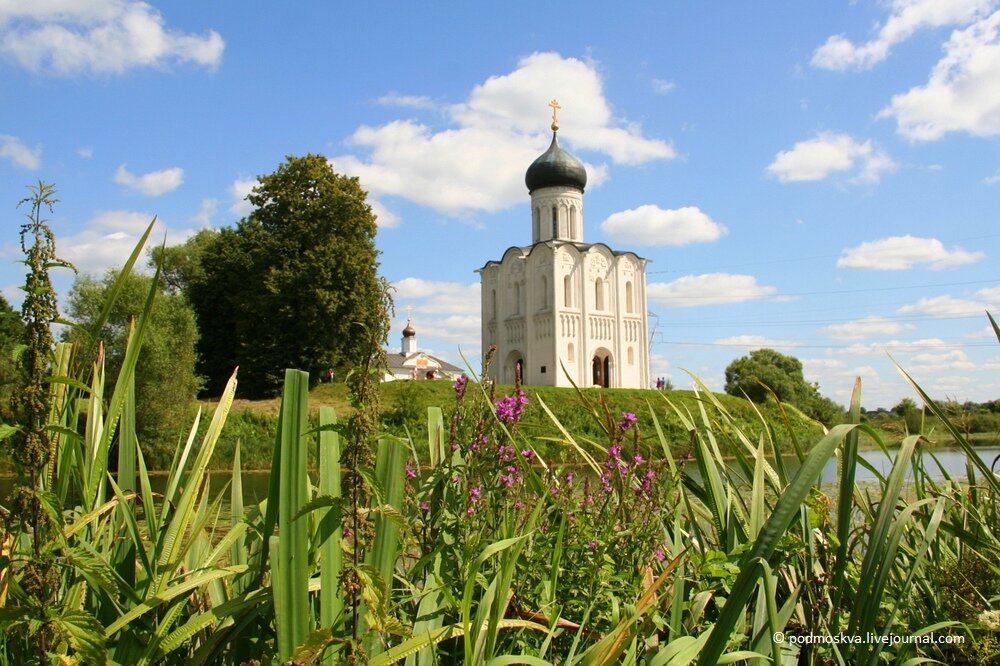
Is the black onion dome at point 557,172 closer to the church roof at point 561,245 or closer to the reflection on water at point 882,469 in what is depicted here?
the church roof at point 561,245

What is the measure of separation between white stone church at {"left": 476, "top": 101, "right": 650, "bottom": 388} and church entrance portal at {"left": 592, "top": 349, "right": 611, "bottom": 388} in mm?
48

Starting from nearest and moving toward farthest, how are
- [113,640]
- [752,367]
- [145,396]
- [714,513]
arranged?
[113,640] < [714,513] < [145,396] < [752,367]

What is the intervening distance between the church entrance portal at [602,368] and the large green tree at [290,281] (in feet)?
45.6

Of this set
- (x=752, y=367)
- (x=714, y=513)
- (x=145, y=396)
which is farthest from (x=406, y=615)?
(x=752, y=367)

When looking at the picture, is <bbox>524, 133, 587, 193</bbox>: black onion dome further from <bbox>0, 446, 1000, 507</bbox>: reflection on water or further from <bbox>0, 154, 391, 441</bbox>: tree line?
<bbox>0, 446, 1000, 507</bbox>: reflection on water

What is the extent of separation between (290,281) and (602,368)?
17.4 metres

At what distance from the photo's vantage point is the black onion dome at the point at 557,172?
122 ft

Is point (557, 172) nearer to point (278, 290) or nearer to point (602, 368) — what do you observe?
point (602, 368)

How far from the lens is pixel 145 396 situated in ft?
61.4

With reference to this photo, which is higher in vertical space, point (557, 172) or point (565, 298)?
point (557, 172)

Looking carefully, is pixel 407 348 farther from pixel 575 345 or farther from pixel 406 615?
pixel 406 615

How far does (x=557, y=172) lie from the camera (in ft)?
122

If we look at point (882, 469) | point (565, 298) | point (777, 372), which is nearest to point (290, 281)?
point (565, 298)

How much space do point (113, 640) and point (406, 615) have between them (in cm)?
53
